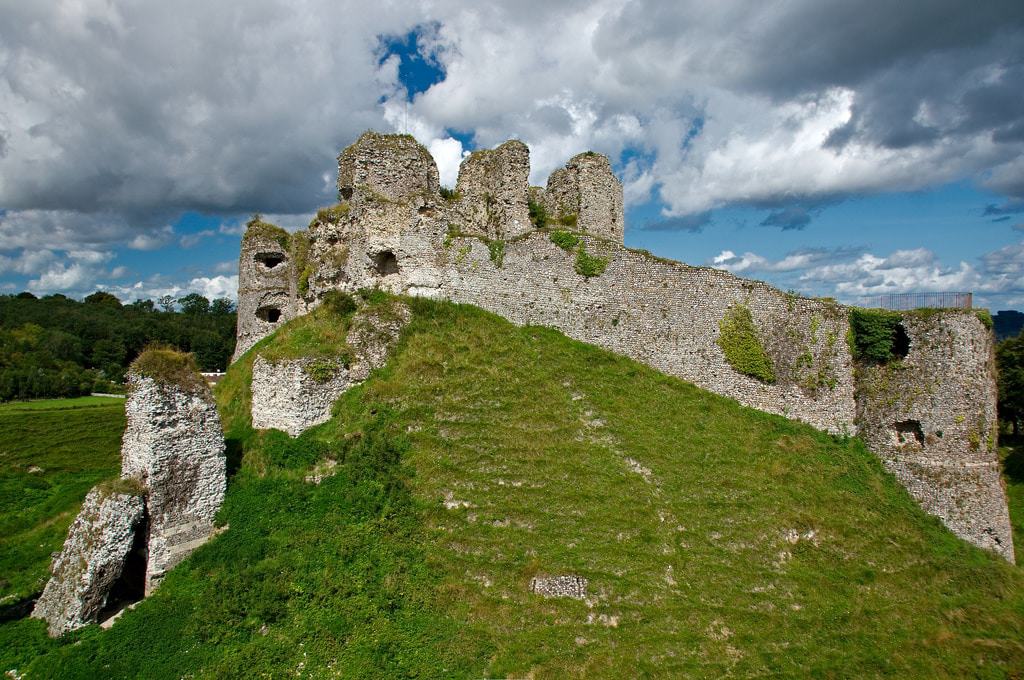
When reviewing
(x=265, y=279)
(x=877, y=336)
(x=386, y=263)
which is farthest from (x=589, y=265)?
(x=265, y=279)

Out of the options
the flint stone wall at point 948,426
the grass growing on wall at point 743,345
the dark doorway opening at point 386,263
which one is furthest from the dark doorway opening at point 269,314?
the flint stone wall at point 948,426

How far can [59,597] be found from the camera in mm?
10648

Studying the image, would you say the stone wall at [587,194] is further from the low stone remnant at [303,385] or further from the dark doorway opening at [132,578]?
the dark doorway opening at [132,578]

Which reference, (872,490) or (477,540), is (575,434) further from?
(872,490)

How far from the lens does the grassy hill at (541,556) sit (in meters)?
9.46

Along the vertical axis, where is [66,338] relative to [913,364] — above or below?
above

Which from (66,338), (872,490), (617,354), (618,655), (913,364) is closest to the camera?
(618,655)

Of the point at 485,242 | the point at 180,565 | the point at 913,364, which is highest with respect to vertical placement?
the point at 485,242

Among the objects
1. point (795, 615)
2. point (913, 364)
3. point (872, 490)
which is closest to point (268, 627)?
point (795, 615)

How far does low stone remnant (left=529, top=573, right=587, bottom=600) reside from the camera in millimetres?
10391

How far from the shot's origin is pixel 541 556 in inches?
432

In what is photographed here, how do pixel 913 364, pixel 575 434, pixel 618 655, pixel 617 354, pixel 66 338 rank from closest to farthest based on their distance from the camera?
pixel 618 655
pixel 575 434
pixel 913 364
pixel 617 354
pixel 66 338

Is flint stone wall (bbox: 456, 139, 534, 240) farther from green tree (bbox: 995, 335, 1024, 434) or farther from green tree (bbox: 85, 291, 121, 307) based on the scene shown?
green tree (bbox: 85, 291, 121, 307)

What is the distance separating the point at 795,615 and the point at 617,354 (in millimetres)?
9758
